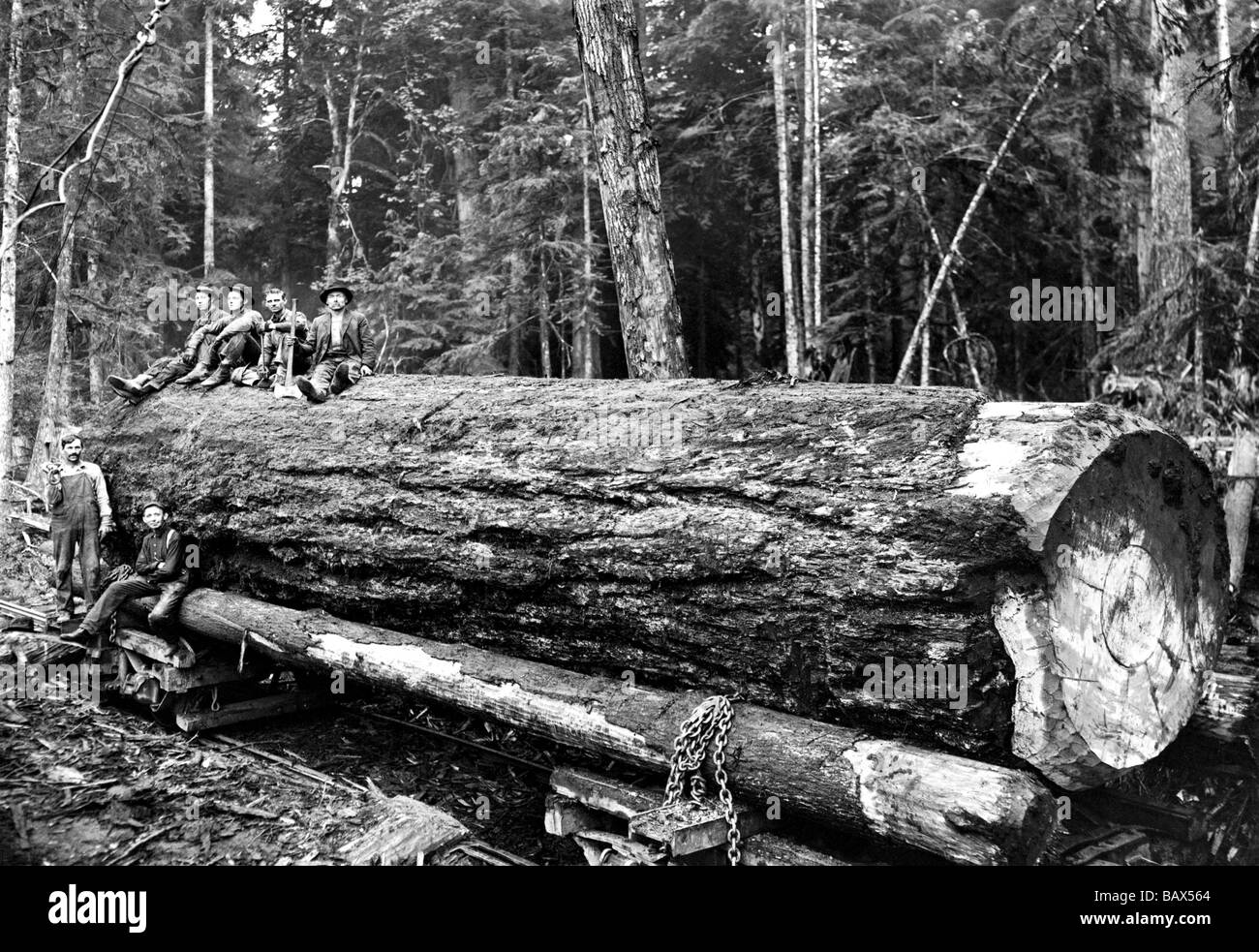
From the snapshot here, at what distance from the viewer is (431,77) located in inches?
1024

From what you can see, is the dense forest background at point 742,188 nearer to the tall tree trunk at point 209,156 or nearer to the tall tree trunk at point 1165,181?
Result: the tall tree trunk at point 1165,181

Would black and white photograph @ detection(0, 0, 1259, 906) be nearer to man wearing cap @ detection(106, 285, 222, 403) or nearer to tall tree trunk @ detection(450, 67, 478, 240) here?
man wearing cap @ detection(106, 285, 222, 403)

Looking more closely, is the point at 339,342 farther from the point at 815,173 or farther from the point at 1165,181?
the point at 1165,181

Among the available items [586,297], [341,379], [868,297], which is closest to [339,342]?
[341,379]

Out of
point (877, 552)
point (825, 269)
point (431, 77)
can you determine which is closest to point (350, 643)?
point (877, 552)

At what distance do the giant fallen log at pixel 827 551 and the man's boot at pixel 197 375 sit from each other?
386cm

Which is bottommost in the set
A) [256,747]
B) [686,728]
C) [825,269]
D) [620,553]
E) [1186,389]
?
[256,747]

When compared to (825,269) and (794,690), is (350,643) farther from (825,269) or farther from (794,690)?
(825,269)

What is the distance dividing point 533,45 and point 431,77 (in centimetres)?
501

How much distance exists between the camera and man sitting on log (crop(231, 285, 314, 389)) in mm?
9242

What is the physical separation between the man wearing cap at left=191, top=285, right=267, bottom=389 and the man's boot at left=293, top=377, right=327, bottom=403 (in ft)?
6.12

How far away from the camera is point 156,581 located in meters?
7.93

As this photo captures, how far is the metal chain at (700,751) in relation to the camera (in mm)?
4391

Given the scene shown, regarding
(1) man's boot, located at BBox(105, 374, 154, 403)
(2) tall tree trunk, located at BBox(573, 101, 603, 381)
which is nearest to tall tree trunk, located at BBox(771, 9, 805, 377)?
(2) tall tree trunk, located at BBox(573, 101, 603, 381)
